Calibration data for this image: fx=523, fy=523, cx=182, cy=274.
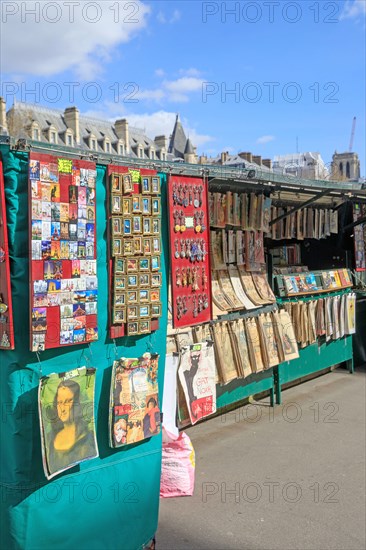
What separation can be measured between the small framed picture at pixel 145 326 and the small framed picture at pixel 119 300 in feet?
0.70

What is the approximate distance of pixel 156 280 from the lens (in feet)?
12.1

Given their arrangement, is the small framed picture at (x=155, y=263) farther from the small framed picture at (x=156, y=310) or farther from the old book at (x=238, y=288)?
the old book at (x=238, y=288)

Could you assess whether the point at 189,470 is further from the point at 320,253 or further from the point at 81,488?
the point at 320,253

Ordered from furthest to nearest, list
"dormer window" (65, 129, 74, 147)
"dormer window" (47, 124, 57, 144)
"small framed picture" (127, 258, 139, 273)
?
"dormer window" (65, 129, 74, 147)
"dormer window" (47, 124, 57, 144)
"small framed picture" (127, 258, 139, 273)

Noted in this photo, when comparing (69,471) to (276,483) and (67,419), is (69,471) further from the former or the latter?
(276,483)

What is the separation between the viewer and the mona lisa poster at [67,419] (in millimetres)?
3008

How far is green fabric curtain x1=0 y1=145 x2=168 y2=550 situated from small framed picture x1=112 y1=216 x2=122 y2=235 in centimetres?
7

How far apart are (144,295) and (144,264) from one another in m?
0.21

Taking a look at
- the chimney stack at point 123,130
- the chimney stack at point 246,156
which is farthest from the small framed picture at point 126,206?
the chimney stack at point 123,130

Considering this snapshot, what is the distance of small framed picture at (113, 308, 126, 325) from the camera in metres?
3.40

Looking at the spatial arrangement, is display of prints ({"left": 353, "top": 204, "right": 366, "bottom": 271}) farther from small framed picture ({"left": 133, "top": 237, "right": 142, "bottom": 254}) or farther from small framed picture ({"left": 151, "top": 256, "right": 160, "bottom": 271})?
small framed picture ({"left": 133, "top": 237, "right": 142, "bottom": 254})

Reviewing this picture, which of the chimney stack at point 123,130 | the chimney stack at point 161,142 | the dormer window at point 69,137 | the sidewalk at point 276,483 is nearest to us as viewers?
the sidewalk at point 276,483

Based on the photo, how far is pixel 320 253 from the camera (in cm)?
879

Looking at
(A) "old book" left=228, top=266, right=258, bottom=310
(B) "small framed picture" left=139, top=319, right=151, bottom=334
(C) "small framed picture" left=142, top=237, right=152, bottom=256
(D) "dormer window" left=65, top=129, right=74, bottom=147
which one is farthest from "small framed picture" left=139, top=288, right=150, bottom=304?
(D) "dormer window" left=65, top=129, right=74, bottom=147
